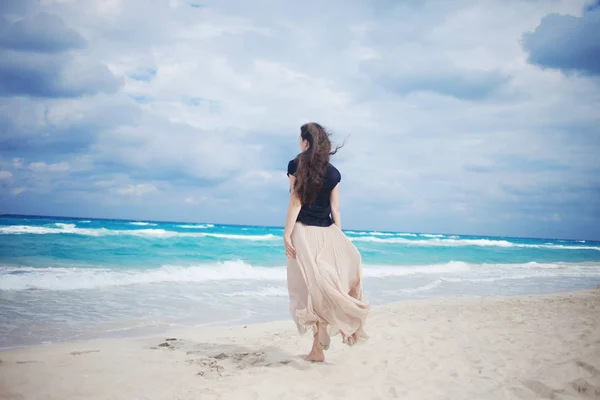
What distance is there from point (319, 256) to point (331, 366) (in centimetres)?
130

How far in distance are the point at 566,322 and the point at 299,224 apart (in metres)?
5.15

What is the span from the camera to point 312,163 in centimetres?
416

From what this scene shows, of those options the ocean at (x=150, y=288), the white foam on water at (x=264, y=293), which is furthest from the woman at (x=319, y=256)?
the white foam on water at (x=264, y=293)

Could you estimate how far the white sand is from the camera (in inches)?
140

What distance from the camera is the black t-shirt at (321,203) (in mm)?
4254

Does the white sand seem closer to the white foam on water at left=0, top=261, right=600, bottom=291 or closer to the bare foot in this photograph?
the bare foot

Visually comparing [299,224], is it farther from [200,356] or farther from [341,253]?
[200,356]

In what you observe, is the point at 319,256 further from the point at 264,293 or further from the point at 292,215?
the point at 264,293

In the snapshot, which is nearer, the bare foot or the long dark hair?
the long dark hair

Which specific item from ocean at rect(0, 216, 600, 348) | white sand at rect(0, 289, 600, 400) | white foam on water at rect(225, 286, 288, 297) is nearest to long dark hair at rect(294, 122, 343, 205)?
white sand at rect(0, 289, 600, 400)

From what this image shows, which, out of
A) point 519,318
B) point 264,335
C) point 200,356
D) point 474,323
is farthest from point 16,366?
point 519,318

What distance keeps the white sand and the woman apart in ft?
1.91

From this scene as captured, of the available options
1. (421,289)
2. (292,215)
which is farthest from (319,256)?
(421,289)

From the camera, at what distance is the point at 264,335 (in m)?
5.88
